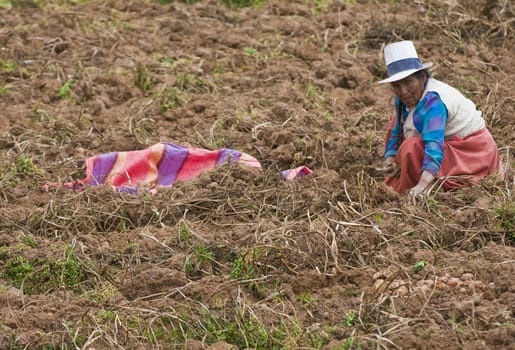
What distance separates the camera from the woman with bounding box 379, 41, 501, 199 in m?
6.41

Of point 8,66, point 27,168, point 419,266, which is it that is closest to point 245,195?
point 419,266

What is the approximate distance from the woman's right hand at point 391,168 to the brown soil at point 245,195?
0.30 feet

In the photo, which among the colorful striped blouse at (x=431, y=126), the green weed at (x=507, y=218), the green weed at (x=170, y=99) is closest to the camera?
the green weed at (x=507, y=218)

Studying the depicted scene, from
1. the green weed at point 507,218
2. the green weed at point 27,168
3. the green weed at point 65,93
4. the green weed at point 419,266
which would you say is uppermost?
the green weed at point 419,266

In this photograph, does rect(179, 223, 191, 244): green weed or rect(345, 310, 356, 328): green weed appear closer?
rect(345, 310, 356, 328): green weed

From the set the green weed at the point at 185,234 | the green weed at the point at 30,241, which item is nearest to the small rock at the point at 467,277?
the green weed at the point at 185,234

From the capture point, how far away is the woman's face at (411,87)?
21.3ft

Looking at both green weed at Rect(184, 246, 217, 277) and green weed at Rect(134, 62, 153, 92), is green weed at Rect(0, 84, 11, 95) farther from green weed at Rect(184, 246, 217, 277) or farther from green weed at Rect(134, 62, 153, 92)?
green weed at Rect(184, 246, 217, 277)

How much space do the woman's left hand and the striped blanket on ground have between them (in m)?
0.89

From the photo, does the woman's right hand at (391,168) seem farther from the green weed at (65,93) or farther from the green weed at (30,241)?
the green weed at (65,93)

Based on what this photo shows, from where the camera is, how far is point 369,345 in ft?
16.3

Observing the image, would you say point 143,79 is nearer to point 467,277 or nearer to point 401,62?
point 401,62

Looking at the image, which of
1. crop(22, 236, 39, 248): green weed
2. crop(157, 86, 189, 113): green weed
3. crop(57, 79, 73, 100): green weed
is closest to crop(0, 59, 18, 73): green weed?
crop(57, 79, 73, 100): green weed

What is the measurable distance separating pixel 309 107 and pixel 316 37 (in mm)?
1434
